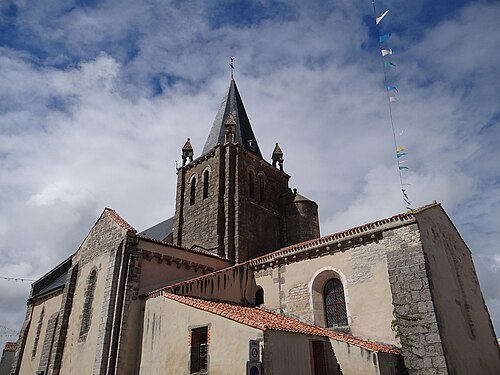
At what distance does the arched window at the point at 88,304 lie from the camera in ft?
52.9

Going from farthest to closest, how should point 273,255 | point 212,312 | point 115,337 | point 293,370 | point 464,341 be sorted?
point 273,255 < point 115,337 < point 464,341 < point 212,312 < point 293,370

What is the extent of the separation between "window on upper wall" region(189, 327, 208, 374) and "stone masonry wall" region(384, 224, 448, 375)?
5799mm

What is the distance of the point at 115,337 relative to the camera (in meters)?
14.2

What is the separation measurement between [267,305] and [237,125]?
1399cm

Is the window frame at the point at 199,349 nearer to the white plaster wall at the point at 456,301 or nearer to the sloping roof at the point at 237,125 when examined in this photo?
the white plaster wall at the point at 456,301

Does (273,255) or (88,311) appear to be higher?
(273,255)

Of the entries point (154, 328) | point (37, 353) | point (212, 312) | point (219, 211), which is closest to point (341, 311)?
point (212, 312)

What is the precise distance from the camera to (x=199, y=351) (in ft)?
37.6

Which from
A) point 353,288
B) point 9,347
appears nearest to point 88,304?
point 353,288

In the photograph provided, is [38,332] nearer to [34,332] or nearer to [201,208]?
[34,332]

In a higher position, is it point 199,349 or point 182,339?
point 182,339

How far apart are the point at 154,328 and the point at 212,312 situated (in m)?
3.44

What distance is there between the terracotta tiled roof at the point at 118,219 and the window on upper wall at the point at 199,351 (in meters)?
6.19

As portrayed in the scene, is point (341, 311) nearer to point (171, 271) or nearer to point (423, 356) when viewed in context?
point (423, 356)
